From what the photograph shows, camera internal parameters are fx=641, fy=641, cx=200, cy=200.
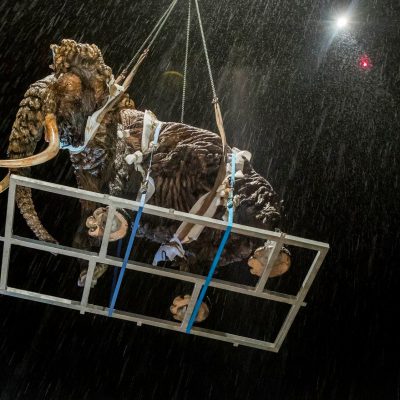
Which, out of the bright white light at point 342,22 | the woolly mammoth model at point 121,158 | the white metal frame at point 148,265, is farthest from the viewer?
the bright white light at point 342,22

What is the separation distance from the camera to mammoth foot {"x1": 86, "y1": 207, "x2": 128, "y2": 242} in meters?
2.10

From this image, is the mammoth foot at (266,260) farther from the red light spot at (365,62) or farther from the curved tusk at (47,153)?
the red light spot at (365,62)

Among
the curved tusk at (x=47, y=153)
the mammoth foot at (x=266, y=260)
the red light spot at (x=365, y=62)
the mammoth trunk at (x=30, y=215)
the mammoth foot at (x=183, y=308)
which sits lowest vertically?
the mammoth foot at (x=183, y=308)

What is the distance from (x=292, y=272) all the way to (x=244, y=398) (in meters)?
0.67

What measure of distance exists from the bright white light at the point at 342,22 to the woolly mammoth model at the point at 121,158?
4.16 feet

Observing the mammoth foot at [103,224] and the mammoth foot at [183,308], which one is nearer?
the mammoth foot at [103,224]

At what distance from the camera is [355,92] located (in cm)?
328

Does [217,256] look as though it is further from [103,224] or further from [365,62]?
[365,62]

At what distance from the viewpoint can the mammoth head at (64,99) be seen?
2.18 meters

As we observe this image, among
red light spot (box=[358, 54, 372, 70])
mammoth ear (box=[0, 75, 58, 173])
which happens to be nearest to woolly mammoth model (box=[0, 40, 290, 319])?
mammoth ear (box=[0, 75, 58, 173])

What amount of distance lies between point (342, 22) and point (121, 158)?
1594mm

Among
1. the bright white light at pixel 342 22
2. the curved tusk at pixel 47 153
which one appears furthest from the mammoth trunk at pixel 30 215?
the bright white light at pixel 342 22

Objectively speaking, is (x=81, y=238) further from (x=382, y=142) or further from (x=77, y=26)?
(x=382, y=142)

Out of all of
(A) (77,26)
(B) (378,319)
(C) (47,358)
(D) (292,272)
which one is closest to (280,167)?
(D) (292,272)
